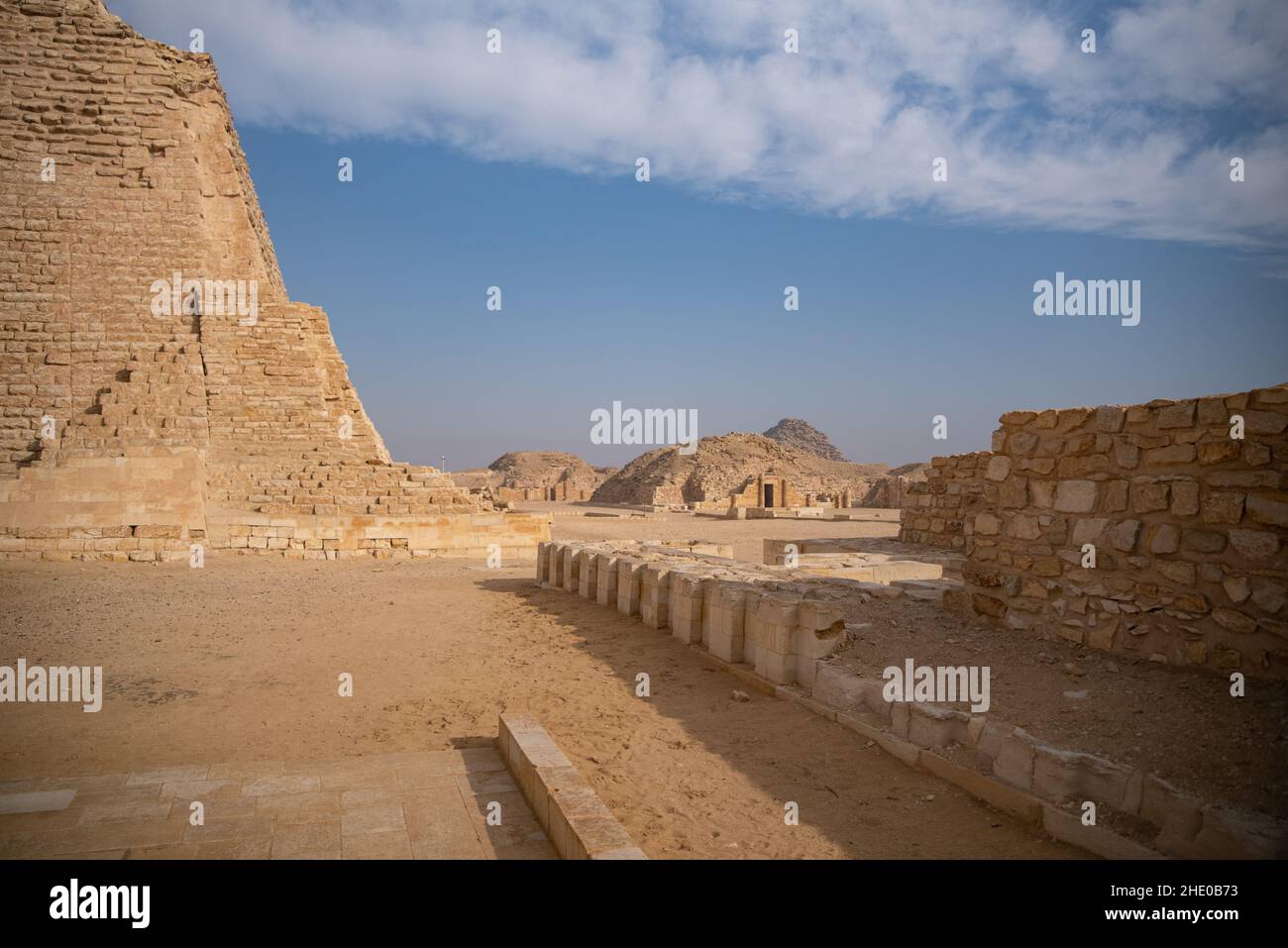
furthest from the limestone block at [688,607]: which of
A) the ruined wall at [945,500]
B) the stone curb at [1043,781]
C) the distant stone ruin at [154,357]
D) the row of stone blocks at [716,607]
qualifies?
the distant stone ruin at [154,357]

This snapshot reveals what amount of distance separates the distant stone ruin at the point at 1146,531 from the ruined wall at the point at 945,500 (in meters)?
6.90

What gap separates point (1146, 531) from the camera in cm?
477

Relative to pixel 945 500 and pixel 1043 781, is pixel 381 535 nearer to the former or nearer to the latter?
pixel 945 500

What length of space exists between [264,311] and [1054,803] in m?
17.6

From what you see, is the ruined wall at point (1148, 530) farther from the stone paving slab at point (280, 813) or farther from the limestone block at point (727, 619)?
the stone paving slab at point (280, 813)

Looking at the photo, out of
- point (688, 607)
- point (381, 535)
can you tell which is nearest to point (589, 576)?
point (688, 607)

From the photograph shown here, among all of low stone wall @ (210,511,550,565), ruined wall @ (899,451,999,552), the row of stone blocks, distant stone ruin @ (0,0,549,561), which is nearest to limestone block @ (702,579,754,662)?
the row of stone blocks

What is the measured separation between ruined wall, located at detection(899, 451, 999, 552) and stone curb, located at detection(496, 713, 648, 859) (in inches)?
381

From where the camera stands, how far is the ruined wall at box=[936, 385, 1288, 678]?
417 cm

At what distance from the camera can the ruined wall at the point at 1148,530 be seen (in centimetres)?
417

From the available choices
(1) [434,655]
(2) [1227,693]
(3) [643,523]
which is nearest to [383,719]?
(1) [434,655]

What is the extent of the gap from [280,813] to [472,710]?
75.9 inches
